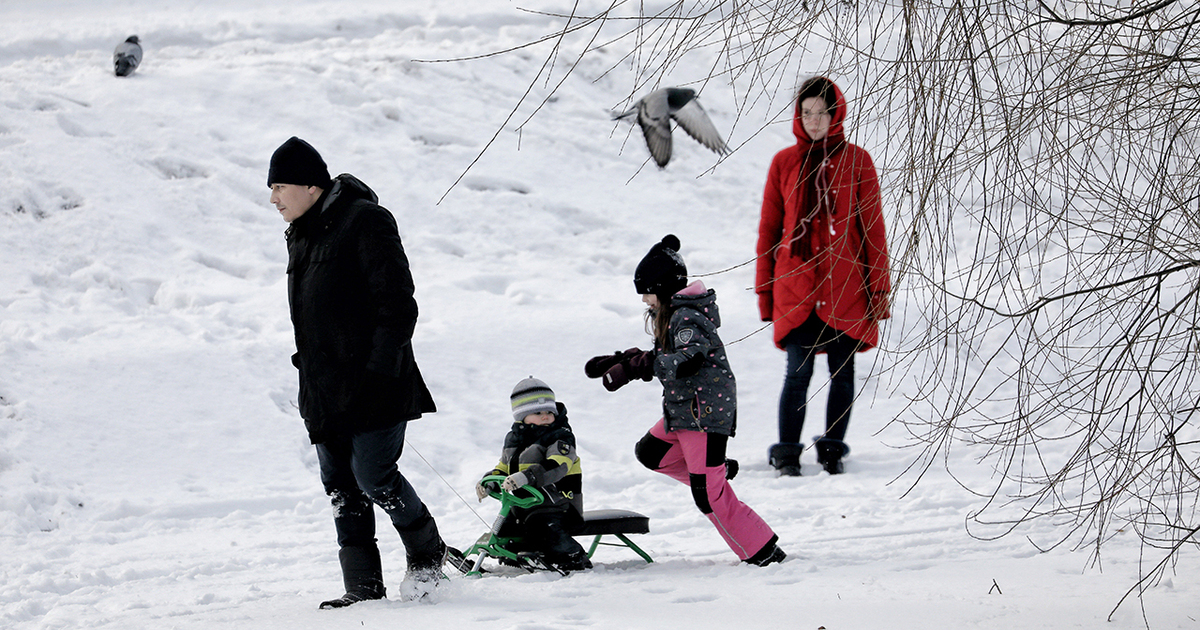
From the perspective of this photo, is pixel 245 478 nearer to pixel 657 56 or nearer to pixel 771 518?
pixel 771 518

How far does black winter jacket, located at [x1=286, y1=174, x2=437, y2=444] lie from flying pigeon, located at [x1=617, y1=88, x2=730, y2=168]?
3.92 meters

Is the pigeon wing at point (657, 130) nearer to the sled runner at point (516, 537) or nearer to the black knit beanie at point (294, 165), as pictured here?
the sled runner at point (516, 537)

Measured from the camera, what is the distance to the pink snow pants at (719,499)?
3.95m

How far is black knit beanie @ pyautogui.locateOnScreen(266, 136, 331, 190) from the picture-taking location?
355 cm

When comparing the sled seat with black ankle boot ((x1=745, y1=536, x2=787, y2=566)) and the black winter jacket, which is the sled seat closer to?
black ankle boot ((x1=745, y1=536, x2=787, y2=566))

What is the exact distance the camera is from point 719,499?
4.00m

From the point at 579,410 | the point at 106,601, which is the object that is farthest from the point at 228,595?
the point at 579,410

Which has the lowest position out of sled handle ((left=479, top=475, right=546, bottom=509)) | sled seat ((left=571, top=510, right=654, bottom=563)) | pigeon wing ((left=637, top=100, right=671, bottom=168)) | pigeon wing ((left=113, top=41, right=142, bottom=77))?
sled seat ((left=571, top=510, right=654, bottom=563))

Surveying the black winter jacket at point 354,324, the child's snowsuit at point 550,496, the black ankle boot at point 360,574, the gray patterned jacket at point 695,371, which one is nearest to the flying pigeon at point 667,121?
the gray patterned jacket at point 695,371

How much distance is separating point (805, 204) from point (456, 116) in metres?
6.18

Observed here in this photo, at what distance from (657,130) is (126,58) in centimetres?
620

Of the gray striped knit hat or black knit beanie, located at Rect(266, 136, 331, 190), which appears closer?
black knit beanie, located at Rect(266, 136, 331, 190)

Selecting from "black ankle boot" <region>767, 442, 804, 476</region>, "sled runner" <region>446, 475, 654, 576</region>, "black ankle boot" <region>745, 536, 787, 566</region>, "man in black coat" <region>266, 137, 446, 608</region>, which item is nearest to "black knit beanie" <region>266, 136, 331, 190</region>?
"man in black coat" <region>266, 137, 446, 608</region>

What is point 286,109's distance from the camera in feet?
33.9
